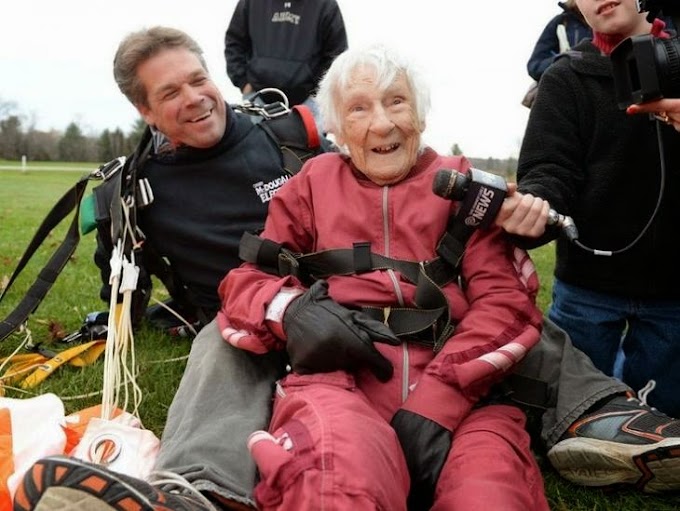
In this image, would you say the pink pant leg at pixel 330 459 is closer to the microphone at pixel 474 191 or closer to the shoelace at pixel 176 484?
the shoelace at pixel 176 484

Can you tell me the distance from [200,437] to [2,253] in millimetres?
5699

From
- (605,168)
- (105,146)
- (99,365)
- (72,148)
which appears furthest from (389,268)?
(72,148)

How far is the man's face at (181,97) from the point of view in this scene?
11.1 ft

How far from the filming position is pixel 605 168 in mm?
2982

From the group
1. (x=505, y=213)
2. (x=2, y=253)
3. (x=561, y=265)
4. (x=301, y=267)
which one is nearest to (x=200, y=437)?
(x=301, y=267)

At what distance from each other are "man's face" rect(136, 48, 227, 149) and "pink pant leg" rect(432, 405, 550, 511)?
1875mm

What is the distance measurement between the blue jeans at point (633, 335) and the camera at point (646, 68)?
1149 millimetres

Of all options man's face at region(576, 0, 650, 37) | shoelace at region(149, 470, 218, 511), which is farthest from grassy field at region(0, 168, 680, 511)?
man's face at region(576, 0, 650, 37)

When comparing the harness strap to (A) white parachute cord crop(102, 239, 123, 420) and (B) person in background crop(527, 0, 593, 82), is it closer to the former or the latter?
(A) white parachute cord crop(102, 239, 123, 420)

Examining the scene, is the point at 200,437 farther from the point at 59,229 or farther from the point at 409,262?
the point at 59,229

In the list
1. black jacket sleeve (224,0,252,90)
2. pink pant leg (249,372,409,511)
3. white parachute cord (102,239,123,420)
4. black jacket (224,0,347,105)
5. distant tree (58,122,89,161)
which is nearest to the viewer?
pink pant leg (249,372,409,511)

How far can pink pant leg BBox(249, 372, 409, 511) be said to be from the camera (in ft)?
5.87

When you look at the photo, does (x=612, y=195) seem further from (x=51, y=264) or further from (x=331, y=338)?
(x=51, y=264)

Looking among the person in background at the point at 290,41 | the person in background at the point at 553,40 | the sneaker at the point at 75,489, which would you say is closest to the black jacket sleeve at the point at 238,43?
the person in background at the point at 290,41
